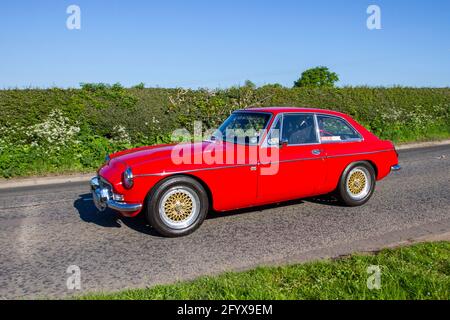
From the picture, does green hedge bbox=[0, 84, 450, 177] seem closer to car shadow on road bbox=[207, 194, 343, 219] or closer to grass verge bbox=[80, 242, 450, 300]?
car shadow on road bbox=[207, 194, 343, 219]

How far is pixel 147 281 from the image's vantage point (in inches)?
158

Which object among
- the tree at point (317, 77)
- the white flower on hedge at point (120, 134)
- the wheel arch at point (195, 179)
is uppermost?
the tree at point (317, 77)

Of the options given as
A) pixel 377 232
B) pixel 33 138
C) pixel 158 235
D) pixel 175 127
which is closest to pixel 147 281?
pixel 158 235

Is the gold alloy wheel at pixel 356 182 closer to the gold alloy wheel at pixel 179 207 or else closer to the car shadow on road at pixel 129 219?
the car shadow on road at pixel 129 219

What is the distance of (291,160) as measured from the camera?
5.88 m

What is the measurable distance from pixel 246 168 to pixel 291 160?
734mm

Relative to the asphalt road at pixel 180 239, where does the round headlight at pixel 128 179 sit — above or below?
above

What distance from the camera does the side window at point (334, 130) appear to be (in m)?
6.41

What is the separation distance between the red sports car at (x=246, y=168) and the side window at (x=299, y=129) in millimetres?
16

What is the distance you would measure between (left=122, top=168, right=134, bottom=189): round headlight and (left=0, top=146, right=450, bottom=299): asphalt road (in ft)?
2.37

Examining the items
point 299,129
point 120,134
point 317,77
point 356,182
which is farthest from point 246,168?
point 317,77

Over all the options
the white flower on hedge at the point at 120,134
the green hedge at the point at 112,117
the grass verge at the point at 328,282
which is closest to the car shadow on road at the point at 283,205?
the grass verge at the point at 328,282

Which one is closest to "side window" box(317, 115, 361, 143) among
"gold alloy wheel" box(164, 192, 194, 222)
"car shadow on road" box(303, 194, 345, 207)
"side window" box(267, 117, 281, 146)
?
"side window" box(267, 117, 281, 146)

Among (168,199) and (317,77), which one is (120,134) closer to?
(168,199)
